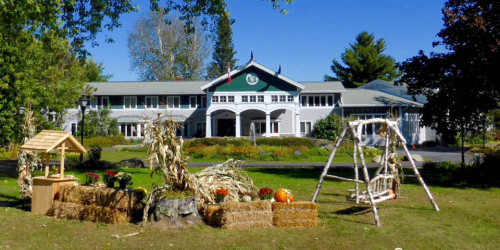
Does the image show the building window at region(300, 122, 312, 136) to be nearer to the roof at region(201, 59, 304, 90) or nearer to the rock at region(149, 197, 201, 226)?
the roof at region(201, 59, 304, 90)

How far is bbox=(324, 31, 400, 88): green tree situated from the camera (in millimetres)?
67938

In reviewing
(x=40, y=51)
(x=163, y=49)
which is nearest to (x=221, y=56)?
(x=163, y=49)

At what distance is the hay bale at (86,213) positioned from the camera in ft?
31.1

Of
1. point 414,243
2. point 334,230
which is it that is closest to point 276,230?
point 334,230

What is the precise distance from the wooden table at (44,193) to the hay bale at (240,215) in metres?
4.04

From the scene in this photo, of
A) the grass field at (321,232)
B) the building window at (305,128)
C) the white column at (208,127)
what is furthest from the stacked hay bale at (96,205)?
the building window at (305,128)

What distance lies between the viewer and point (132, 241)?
8047 millimetres

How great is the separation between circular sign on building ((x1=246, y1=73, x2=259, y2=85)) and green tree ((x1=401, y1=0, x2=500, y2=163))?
2448 centimetres

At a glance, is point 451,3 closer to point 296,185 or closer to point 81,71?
point 296,185

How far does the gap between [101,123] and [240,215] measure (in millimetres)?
38755

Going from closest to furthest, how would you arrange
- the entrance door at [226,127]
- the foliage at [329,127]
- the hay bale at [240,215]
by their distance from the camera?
the hay bale at [240,215], the foliage at [329,127], the entrance door at [226,127]

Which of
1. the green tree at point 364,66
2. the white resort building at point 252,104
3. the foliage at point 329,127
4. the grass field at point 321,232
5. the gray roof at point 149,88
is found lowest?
the grass field at point 321,232

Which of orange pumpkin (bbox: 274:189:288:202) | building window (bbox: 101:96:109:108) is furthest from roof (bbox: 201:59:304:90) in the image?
orange pumpkin (bbox: 274:189:288:202)

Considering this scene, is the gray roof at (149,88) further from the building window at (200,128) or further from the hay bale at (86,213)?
the hay bale at (86,213)
